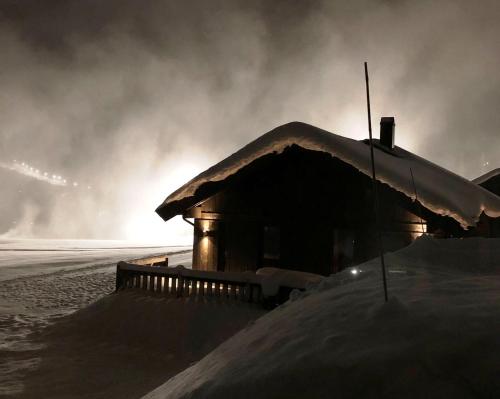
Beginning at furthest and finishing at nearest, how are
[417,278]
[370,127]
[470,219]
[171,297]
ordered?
[171,297] < [470,219] < [417,278] < [370,127]

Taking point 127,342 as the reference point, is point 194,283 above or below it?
above

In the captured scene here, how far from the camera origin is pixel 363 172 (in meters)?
9.41

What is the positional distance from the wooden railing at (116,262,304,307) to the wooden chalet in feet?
9.33

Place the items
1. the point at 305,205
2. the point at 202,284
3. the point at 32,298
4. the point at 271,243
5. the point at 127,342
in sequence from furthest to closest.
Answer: the point at 32,298
the point at 271,243
the point at 305,205
the point at 202,284
the point at 127,342

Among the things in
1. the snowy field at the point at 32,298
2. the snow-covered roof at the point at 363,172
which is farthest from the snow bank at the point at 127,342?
the snow-covered roof at the point at 363,172

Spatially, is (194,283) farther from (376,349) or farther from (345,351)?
(376,349)

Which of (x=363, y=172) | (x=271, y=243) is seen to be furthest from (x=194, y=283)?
(x=363, y=172)

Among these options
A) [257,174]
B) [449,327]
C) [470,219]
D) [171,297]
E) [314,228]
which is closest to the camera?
[449,327]

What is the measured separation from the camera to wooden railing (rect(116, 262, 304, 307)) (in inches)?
346

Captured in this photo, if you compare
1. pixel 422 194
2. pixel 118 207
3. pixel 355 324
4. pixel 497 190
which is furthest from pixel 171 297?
pixel 118 207

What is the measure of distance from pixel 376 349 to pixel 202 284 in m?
7.55

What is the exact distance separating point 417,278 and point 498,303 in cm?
129

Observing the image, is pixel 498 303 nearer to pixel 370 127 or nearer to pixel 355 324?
pixel 355 324

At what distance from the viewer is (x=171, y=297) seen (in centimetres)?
941
